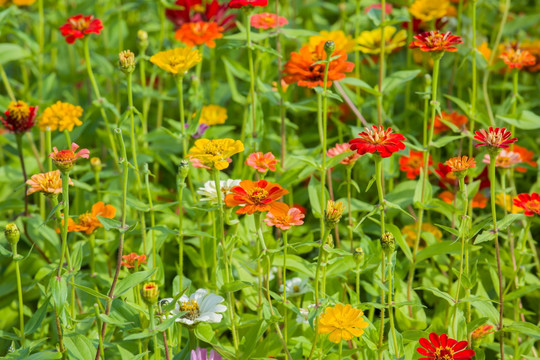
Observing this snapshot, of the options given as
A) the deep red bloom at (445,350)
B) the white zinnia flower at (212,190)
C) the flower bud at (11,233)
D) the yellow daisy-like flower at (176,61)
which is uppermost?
the yellow daisy-like flower at (176,61)

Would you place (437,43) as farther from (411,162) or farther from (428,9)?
(428,9)

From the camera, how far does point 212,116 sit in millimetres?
1871

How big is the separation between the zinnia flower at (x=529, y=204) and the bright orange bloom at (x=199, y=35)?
866 mm

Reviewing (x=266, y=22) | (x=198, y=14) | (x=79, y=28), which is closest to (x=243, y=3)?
(x=266, y=22)

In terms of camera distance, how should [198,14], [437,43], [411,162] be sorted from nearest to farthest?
[437,43] < [411,162] < [198,14]

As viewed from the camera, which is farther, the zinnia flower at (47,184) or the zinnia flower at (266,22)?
the zinnia flower at (266,22)

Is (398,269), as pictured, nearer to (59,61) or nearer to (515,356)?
(515,356)

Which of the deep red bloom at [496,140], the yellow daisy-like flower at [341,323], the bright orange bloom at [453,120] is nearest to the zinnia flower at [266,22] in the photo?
the bright orange bloom at [453,120]

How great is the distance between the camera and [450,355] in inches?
42.5

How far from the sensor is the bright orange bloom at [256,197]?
1.13m

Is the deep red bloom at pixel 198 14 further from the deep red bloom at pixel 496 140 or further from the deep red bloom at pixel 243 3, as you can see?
the deep red bloom at pixel 496 140

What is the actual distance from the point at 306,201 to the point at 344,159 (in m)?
0.45

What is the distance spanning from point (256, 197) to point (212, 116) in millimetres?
761

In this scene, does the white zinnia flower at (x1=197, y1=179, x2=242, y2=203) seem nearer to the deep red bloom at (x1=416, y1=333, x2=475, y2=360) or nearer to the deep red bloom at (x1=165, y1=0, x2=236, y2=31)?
the deep red bloom at (x1=416, y1=333, x2=475, y2=360)
